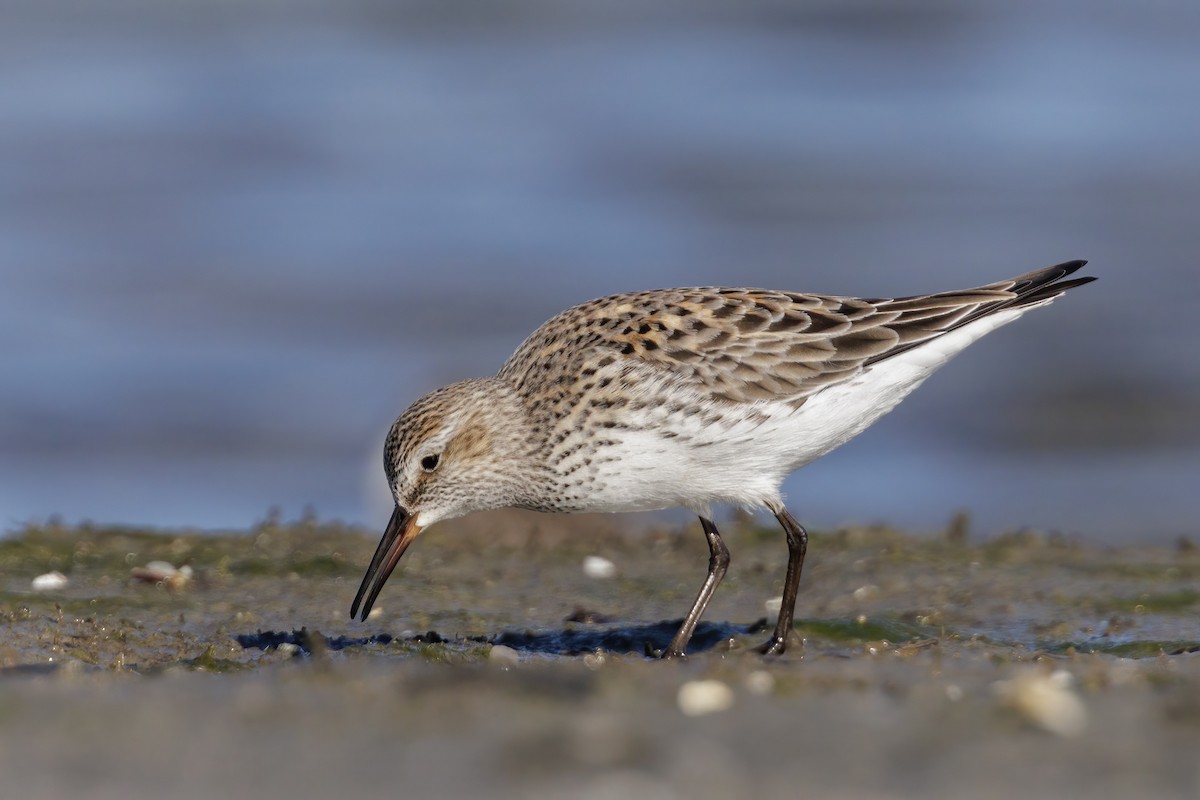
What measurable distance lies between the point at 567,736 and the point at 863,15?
2911 centimetres

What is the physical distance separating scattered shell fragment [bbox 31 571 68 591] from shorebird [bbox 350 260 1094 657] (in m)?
1.83

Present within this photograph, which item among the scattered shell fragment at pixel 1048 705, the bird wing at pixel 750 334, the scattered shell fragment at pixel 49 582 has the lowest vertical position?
the scattered shell fragment at pixel 49 582

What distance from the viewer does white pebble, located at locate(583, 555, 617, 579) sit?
9.02m

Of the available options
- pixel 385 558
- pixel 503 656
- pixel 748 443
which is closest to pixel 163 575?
pixel 385 558

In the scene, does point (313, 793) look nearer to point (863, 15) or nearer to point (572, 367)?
point (572, 367)

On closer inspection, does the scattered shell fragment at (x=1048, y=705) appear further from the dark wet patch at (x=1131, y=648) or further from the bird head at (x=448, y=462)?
the bird head at (x=448, y=462)

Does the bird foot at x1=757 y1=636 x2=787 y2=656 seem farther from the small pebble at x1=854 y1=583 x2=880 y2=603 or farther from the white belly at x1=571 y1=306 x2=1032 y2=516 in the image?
the small pebble at x1=854 y1=583 x2=880 y2=603

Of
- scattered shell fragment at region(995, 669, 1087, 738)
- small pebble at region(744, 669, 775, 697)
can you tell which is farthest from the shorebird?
scattered shell fragment at region(995, 669, 1087, 738)

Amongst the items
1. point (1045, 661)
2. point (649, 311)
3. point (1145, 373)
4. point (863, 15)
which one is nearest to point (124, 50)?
point (863, 15)

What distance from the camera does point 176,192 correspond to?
23.0 m

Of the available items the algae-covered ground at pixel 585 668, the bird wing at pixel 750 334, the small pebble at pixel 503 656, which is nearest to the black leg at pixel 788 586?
the algae-covered ground at pixel 585 668

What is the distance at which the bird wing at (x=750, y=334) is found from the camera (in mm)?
7348

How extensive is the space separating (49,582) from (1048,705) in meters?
5.47

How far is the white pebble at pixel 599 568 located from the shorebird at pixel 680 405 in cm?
130
